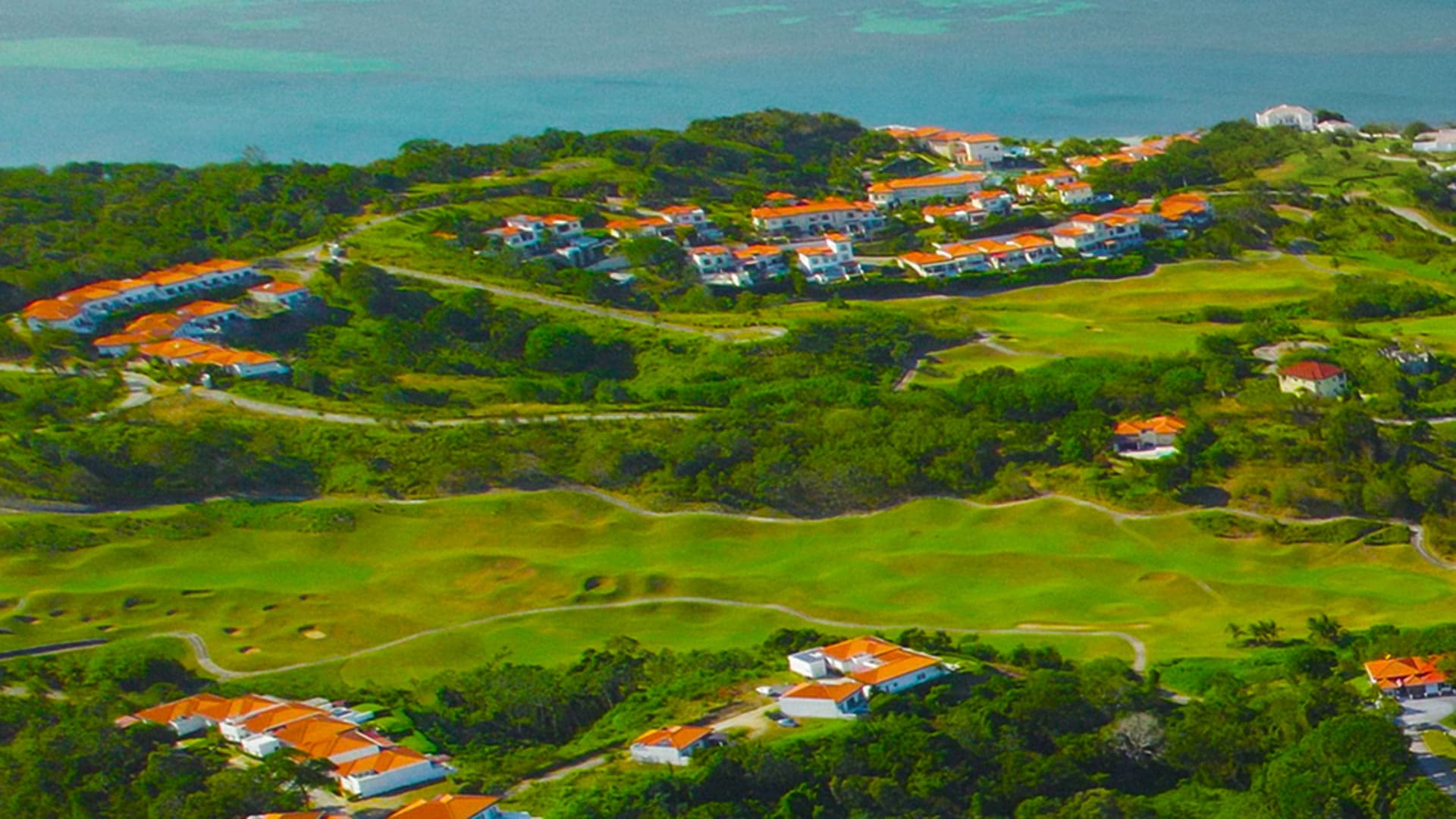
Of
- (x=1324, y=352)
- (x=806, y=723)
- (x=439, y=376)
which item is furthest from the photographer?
(x=439, y=376)

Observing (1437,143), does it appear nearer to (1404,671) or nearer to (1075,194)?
(1075,194)

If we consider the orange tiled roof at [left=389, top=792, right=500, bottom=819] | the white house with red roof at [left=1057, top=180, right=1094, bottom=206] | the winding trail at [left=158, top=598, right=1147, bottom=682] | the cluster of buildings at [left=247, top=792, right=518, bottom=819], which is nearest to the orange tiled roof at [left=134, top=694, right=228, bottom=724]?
the winding trail at [left=158, top=598, right=1147, bottom=682]

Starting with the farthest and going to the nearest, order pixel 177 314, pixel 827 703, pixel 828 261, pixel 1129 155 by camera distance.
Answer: pixel 1129 155 < pixel 828 261 < pixel 177 314 < pixel 827 703

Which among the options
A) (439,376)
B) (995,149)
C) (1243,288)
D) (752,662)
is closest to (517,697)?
(752,662)

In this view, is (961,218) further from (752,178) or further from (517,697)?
(517,697)

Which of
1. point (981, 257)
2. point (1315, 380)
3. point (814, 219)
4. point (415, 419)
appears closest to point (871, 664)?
point (415, 419)

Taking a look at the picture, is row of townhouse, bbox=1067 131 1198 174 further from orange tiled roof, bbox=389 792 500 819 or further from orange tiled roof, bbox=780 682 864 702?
orange tiled roof, bbox=389 792 500 819
